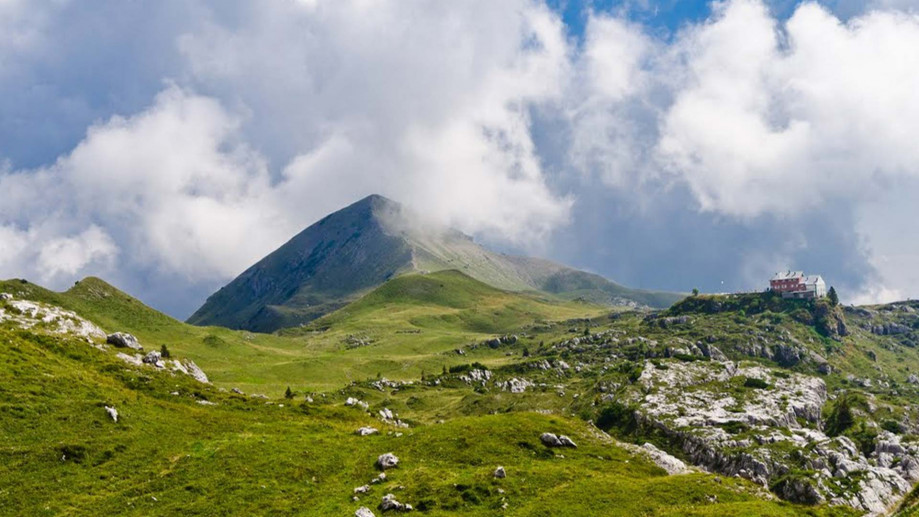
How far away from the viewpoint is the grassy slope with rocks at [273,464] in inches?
1935

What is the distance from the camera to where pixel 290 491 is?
52.5m

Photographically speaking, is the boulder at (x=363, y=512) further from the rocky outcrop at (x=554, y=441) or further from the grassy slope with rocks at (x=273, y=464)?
the rocky outcrop at (x=554, y=441)

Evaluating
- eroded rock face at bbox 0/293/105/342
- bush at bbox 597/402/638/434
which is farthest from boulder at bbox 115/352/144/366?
bush at bbox 597/402/638/434

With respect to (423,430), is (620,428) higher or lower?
lower

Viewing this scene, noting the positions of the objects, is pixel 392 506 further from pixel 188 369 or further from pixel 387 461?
pixel 188 369

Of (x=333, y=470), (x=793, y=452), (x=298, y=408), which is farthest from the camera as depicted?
(x=793, y=452)

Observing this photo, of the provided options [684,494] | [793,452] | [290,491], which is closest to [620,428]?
[793,452]

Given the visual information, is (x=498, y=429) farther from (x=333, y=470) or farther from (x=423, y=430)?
(x=333, y=470)

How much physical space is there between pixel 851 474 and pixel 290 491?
13962 cm

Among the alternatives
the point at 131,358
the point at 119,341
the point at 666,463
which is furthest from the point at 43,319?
the point at 666,463

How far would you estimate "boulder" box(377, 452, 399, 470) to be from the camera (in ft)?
189

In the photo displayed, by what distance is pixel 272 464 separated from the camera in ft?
186

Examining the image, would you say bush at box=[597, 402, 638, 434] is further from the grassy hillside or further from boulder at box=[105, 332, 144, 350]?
boulder at box=[105, 332, 144, 350]

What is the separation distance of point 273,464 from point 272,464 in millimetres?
98
